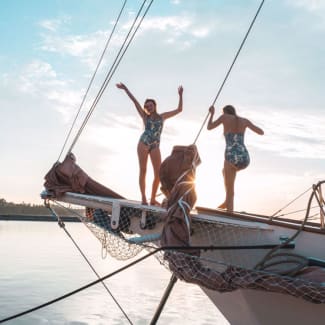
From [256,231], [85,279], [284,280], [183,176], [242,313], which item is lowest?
[85,279]

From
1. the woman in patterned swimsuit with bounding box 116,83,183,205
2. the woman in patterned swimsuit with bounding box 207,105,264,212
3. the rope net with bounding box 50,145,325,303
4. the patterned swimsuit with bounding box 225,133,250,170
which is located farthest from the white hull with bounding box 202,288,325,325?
the woman in patterned swimsuit with bounding box 116,83,183,205

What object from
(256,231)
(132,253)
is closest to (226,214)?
(256,231)

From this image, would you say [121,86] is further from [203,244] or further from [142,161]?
[203,244]

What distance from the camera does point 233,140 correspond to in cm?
639

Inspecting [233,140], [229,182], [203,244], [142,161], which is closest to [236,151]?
[233,140]

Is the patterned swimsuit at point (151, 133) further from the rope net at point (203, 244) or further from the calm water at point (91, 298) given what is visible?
the calm water at point (91, 298)

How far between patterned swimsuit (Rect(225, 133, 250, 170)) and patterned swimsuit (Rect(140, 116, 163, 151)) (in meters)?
0.85

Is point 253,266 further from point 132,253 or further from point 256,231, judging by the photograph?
point 132,253

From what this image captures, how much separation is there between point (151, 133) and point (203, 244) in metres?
1.81

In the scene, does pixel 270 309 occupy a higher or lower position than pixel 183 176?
lower

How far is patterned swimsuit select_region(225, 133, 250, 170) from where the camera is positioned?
20.8 feet

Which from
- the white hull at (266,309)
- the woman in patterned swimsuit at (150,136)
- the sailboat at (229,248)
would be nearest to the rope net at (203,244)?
the sailboat at (229,248)

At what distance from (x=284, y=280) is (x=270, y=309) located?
92 cm

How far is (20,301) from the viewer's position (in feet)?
53.3
